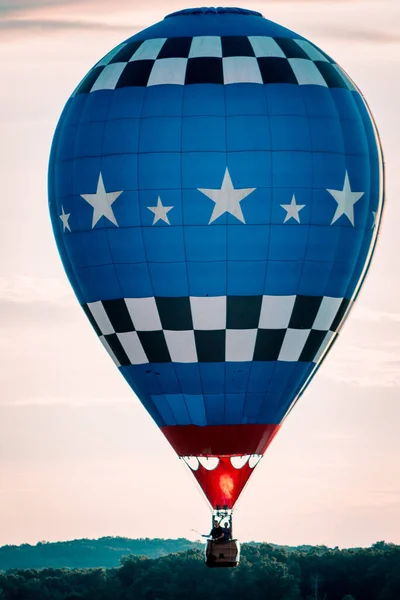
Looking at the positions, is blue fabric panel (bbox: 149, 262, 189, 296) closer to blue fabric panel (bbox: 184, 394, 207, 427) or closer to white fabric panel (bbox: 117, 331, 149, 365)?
white fabric panel (bbox: 117, 331, 149, 365)

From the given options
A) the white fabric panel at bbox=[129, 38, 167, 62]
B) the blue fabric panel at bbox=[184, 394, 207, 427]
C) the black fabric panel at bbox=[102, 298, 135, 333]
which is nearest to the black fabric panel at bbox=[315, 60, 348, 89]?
the white fabric panel at bbox=[129, 38, 167, 62]

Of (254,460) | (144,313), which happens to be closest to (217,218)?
(144,313)

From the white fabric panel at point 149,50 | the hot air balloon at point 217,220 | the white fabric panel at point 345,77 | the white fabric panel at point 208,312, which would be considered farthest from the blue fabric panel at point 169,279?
the white fabric panel at point 345,77

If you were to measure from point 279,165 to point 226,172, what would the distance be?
85 cm

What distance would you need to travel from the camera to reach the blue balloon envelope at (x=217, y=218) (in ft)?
109

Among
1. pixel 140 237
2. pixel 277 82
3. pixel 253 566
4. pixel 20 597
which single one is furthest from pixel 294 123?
pixel 20 597

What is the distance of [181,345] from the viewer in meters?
33.7

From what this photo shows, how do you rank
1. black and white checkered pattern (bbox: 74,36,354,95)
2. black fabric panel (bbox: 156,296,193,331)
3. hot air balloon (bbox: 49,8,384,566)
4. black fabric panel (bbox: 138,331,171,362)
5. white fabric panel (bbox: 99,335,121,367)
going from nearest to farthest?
hot air balloon (bbox: 49,8,384,566)
black fabric panel (bbox: 156,296,193,331)
black and white checkered pattern (bbox: 74,36,354,95)
black fabric panel (bbox: 138,331,171,362)
white fabric panel (bbox: 99,335,121,367)

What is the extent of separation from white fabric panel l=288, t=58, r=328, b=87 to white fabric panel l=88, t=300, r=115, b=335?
15.4 feet

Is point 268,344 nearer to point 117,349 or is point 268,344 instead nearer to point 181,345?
point 181,345

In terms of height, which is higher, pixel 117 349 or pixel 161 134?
pixel 161 134

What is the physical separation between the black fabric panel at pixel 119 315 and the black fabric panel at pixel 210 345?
1.20 metres

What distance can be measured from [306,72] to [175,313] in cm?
433

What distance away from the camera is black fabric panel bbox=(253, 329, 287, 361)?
1330 inches
